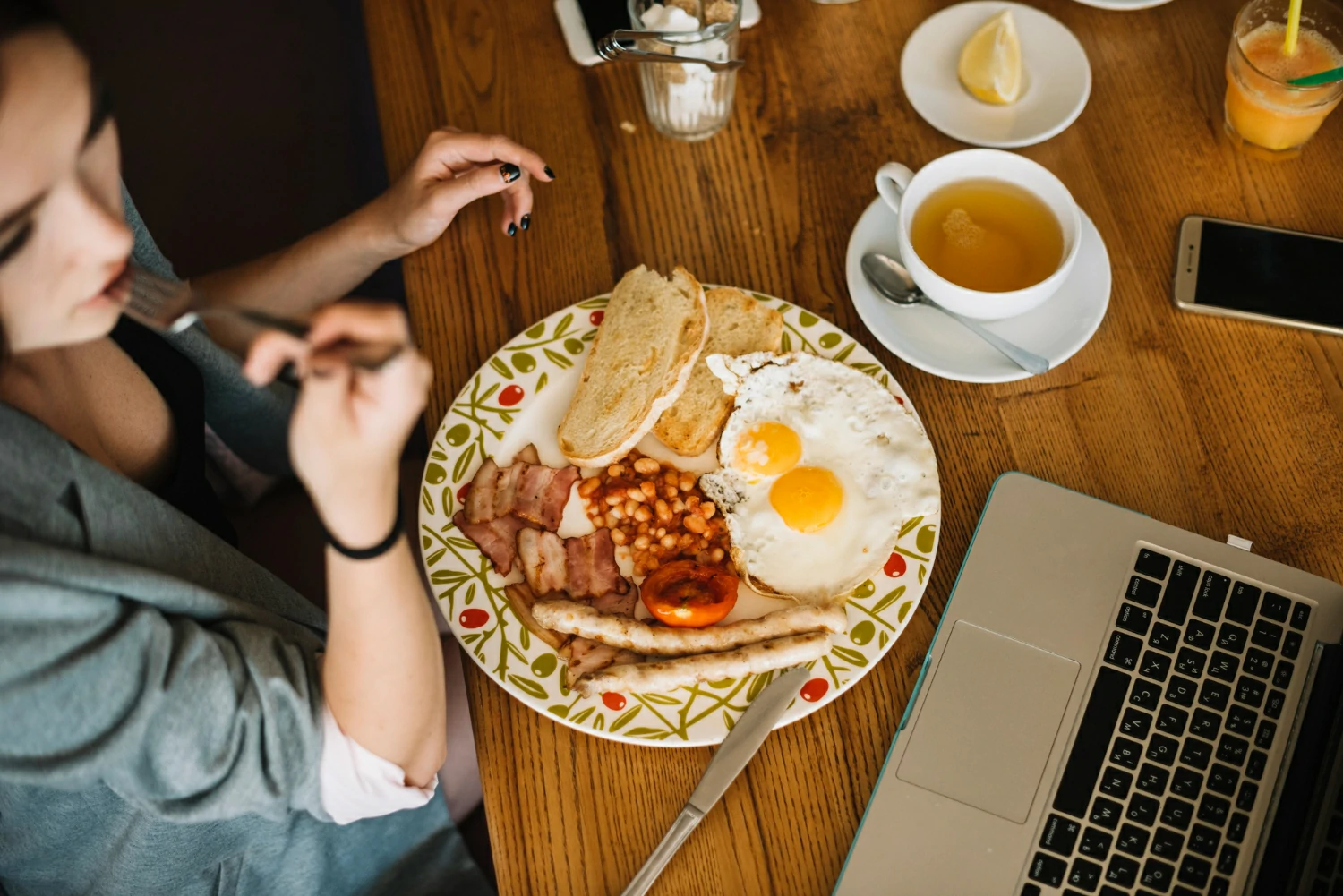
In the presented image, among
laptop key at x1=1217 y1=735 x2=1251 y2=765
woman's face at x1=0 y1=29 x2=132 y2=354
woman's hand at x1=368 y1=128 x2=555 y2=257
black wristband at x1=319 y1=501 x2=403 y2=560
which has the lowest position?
laptop key at x1=1217 y1=735 x2=1251 y2=765

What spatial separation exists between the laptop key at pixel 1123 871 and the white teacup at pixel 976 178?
735 millimetres

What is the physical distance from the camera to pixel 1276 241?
4.99 ft

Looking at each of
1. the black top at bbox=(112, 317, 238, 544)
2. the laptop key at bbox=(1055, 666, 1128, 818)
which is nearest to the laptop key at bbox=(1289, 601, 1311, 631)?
the laptop key at bbox=(1055, 666, 1128, 818)

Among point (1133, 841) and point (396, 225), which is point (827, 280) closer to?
point (396, 225)

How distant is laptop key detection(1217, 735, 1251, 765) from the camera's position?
3.91ft

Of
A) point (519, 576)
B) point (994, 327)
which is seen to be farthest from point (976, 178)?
point (519, 576)

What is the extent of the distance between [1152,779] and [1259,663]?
0.21m

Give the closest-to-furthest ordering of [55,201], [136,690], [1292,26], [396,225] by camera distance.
→ [55,201]
[136,690]
[1292,26]
[396,225]

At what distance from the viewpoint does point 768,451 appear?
4.59 feet

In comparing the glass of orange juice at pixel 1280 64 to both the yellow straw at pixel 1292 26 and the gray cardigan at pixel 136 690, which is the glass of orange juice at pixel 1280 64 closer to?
the yellow straw at pixel 1292 26

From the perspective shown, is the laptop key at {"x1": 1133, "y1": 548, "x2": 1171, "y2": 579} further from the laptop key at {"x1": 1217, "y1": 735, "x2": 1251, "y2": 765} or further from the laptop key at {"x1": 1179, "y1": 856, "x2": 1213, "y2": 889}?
the laptop key at {"x1": 1179, "y1": 856, "x2": 1213, "y2": 889}

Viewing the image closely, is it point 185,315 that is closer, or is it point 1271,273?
point 185,315

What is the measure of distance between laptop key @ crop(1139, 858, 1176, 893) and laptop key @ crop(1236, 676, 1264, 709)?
229mm

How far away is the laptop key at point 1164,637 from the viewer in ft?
4.12
